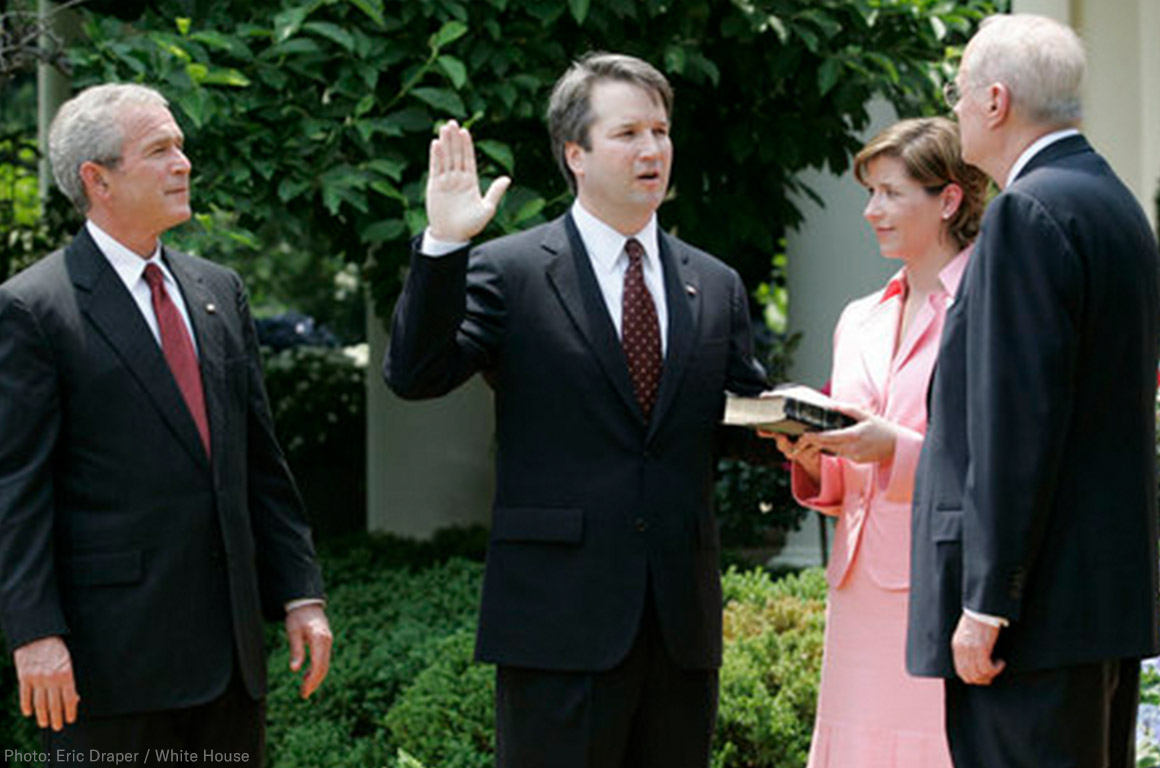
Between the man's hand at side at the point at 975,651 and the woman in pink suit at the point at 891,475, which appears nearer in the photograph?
the man's hand at side at the point at 975,651

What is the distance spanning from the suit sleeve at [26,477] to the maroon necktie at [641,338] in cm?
131

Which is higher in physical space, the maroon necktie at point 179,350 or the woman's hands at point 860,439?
the maroon necktie at point 179,350

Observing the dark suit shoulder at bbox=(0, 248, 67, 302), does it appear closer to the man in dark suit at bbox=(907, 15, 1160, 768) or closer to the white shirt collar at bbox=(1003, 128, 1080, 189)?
the man in dark suit at bbox=(907, 15, 1160, 768)

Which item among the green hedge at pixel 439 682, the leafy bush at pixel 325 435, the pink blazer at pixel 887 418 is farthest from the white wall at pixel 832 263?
the pink blazer at pixel 887 418

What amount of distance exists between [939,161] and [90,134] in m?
2.09

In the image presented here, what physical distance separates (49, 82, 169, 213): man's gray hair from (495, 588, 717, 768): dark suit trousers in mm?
1514

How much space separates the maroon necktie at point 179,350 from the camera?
4.23 meters

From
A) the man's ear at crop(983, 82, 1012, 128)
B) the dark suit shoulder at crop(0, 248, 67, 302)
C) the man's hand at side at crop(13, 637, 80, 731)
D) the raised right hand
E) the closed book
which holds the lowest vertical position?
the man's hand at side at crop(13, 637, 80, 731)

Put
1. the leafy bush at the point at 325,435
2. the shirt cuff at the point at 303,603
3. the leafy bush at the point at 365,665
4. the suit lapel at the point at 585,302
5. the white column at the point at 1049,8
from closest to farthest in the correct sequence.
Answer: the suit lapel at the point at 585,302 < the shirt cuff at the point at 303,603 < the leafy bush at the point at 365,665 < the white column at the point at 1049,8 < the leafy bush at the point at 325,435

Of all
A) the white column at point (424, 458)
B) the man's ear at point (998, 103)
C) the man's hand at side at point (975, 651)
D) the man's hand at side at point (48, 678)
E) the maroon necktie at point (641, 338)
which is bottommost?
the white column at point (424, 458)

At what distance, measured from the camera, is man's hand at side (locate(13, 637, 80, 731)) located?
12.9 ft

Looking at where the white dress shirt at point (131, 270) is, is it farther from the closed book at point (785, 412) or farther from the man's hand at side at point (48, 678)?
the closed book at point (785, 412)

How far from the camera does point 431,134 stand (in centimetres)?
739

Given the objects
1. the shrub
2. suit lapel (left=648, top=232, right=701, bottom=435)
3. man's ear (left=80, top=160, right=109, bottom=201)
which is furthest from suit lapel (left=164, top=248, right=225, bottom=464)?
the shrub
